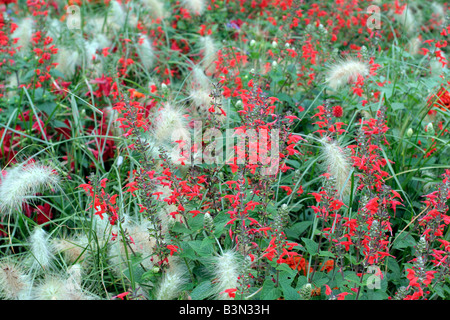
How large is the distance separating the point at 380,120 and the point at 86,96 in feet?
9.26

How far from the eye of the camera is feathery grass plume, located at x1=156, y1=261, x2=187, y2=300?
2.22 meters

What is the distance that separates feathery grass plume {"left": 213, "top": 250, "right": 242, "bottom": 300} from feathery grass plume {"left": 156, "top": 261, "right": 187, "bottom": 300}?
225 mm

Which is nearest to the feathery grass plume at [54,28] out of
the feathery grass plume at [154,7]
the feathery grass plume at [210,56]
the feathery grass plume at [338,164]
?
the feathery grass plume at [154,7]

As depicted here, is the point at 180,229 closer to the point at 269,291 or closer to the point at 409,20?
the point at 269,291

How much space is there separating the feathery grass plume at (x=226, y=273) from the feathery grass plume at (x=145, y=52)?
2838 mm

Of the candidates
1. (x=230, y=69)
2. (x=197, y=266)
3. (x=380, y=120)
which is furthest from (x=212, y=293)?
(x=230, y=69)

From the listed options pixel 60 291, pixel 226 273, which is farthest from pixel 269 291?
pixel 60 291

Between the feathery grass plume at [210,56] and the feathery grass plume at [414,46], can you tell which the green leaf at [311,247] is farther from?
the feathery grass plume at [414,46]

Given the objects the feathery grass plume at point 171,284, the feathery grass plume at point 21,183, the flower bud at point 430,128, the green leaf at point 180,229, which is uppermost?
the flower bud at point 430,128

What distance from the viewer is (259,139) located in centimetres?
237

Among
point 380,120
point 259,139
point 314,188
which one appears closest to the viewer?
point 259,139

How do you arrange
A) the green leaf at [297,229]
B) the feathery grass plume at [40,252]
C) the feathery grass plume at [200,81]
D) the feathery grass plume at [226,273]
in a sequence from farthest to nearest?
1. the feathery grass plume at [200,81]
2. the green leaf at [297,229]
3. the feathery grass plume at [40,252]
4. the feathery grass plume at [226,273]

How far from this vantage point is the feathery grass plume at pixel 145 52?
4453 millimetres
